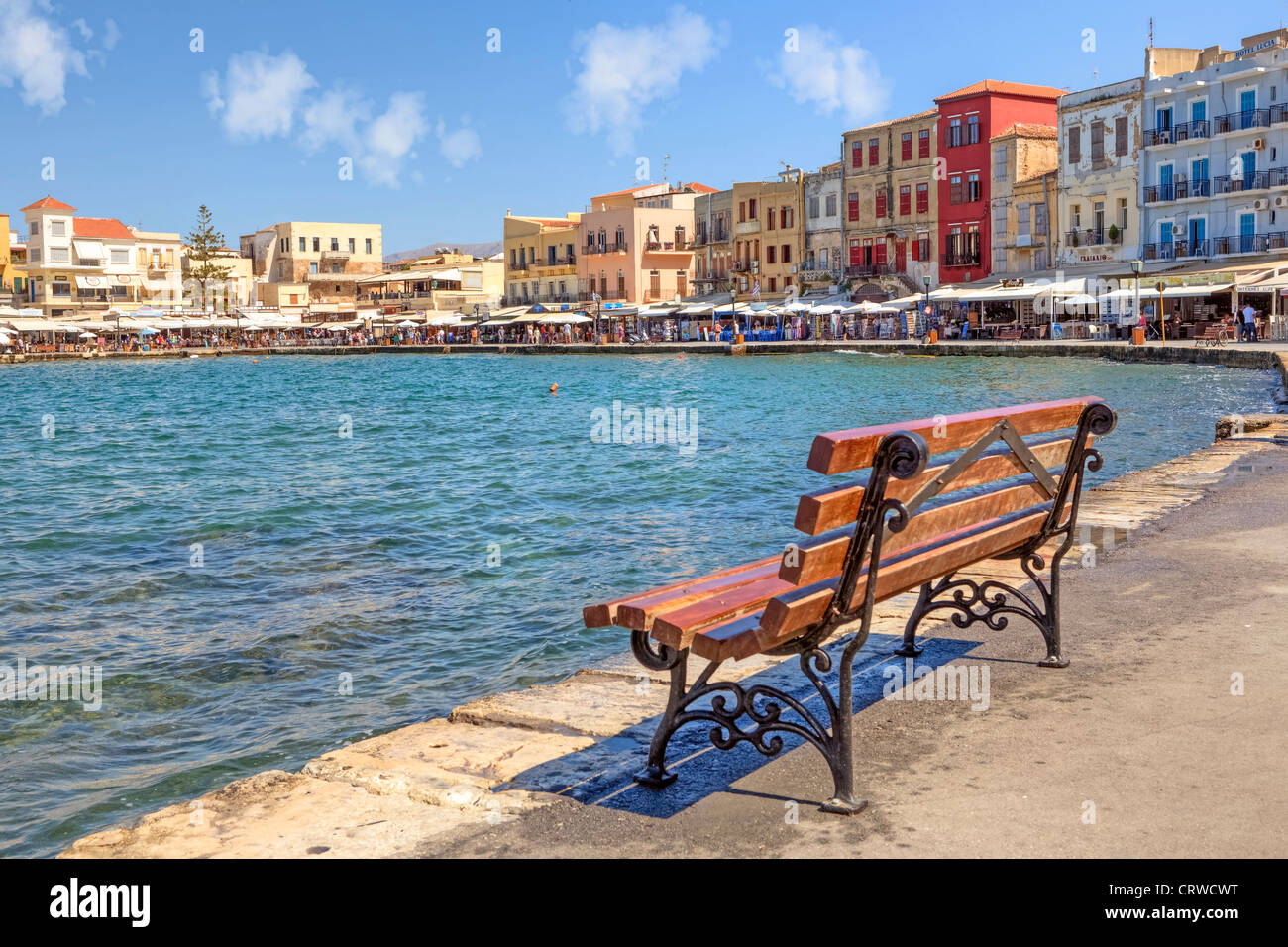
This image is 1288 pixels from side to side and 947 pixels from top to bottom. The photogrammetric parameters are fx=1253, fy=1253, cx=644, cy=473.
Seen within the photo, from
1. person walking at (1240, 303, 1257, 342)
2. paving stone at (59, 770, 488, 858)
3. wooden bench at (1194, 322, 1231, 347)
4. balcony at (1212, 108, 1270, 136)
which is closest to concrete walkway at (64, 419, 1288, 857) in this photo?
paving stone at (59, 770, 488, 858)

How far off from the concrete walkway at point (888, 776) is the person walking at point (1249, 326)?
125 ft

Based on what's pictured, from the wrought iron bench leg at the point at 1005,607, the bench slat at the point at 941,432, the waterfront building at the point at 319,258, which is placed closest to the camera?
the bench slat at the point at 941,432

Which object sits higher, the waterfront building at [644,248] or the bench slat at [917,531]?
the waterfront building at [644,248]

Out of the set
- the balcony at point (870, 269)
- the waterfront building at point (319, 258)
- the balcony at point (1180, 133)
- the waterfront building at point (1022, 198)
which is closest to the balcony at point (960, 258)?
the waterfront building at point (1022, 198)

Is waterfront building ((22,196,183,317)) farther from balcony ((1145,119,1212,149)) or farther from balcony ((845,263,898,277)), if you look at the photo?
balcony ((1145,119,1212,149))

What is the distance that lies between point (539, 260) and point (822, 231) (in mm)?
30158

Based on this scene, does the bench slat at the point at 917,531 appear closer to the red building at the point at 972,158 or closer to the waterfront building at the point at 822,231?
the red building at the point at 972,158

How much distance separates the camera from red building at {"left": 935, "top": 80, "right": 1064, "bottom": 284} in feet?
196

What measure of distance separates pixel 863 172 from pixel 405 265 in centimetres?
6244

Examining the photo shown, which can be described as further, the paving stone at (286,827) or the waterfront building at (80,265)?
the waterfront building at (80,265)

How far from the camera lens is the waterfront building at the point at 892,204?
63.1 metres
